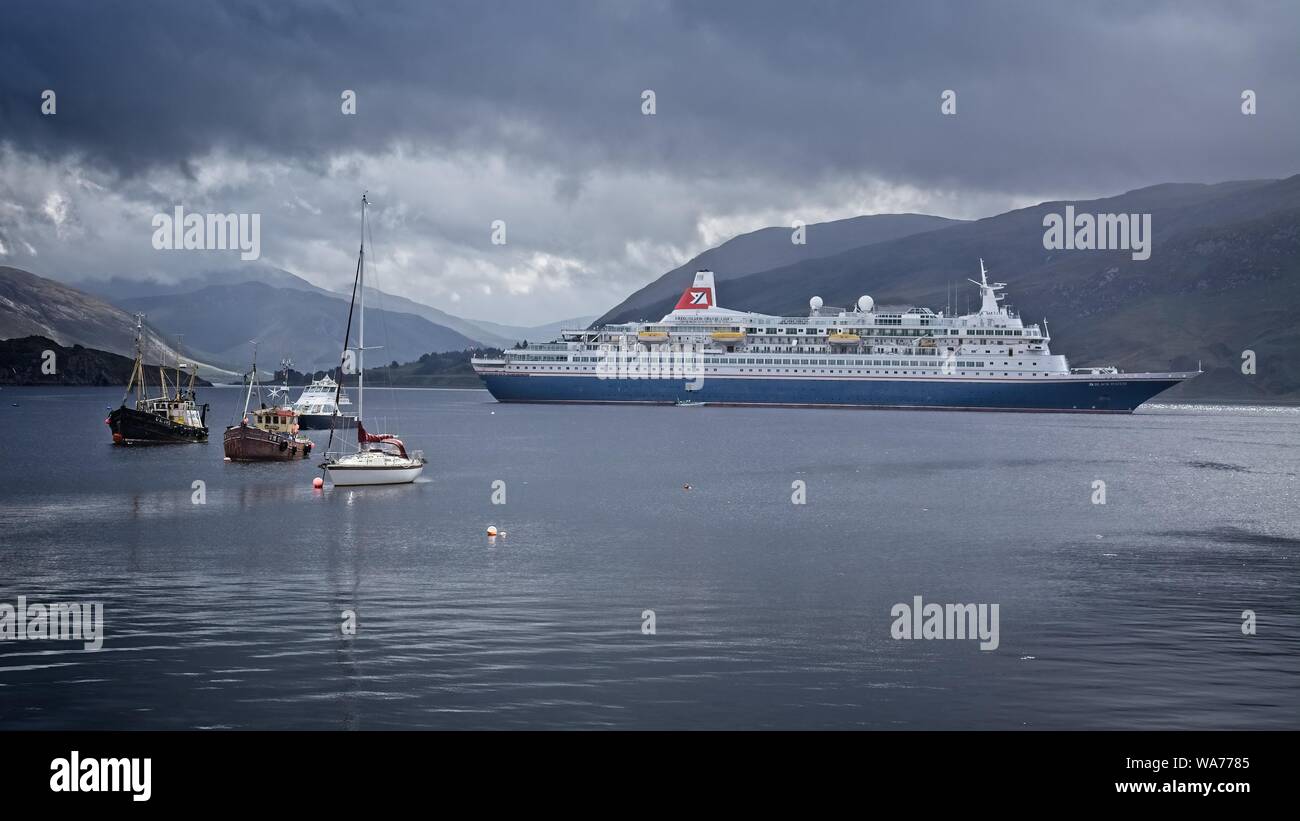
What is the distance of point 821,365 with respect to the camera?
470 ft

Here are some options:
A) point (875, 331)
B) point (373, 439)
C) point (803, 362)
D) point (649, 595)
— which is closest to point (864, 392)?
point (875, 331)

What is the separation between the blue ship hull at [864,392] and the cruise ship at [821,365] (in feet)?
0.57

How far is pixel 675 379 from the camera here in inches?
5925

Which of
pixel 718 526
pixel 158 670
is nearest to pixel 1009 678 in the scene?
pixel 158 670

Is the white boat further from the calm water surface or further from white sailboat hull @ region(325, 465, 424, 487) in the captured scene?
white sailboat hull @ region(325, 465, 424, 487)

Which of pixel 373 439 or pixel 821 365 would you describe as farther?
pixel 821 365

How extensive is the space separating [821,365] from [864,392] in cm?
645

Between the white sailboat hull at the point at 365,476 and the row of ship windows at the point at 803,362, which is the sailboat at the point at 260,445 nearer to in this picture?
the white sailboat hull at the point at 365,476

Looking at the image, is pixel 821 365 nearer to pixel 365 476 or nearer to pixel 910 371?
pixel 910 371

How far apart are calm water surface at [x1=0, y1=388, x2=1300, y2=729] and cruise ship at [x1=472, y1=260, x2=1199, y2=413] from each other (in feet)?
257

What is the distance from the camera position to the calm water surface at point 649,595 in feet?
56.6

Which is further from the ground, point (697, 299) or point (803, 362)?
point (697, 299)
